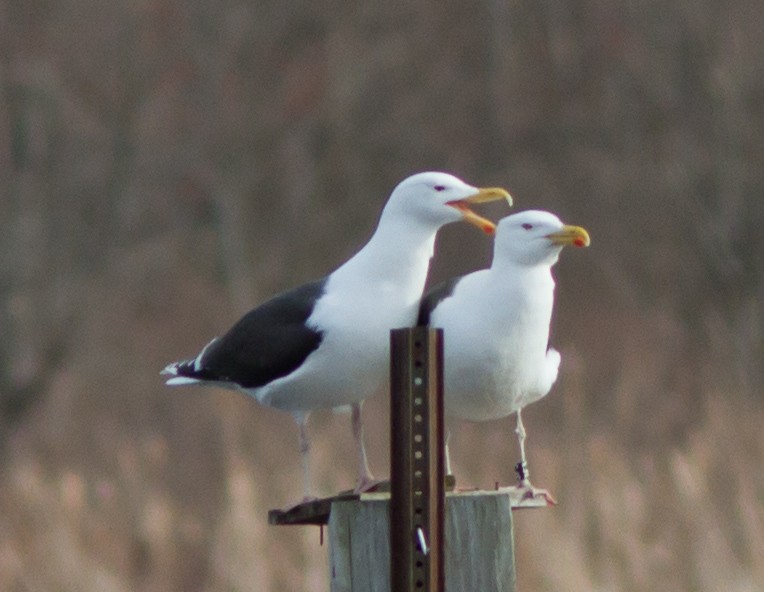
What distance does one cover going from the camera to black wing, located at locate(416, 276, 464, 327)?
3.80 m

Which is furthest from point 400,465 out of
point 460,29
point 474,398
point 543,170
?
point 460,29

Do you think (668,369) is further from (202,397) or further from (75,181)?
(75,181)

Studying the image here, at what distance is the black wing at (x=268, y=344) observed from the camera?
397 centimetres

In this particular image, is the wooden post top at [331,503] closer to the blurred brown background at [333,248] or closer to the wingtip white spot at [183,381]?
the wingtip white spot at [183,381]

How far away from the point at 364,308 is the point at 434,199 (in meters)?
0.27

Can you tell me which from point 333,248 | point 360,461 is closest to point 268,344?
point 360,461

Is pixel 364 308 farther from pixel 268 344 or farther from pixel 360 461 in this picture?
pixel 268 344

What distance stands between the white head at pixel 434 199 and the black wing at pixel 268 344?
0.84 ft

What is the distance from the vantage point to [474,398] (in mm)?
3793

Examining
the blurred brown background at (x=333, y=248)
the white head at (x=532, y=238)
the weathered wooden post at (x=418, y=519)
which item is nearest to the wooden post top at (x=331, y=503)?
the weathered wooden post at (x=418, y=519)

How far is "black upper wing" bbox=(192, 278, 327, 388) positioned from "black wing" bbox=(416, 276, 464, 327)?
0.21 metres

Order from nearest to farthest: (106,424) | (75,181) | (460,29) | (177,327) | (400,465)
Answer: (400,465) → (106,424) → (75,181) → (177,327) → (460,29)

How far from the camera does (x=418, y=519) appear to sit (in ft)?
10.5

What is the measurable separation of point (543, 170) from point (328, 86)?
1.88 metres
